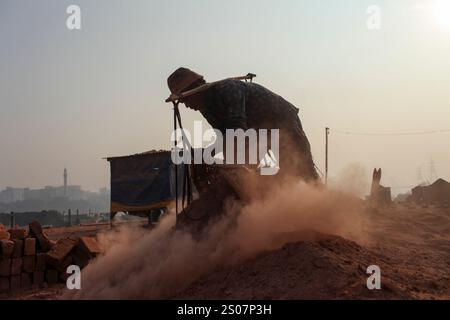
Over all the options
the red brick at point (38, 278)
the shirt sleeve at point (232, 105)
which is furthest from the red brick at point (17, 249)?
the shirt sleeve at point (232, 105)

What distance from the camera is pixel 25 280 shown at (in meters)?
8.66

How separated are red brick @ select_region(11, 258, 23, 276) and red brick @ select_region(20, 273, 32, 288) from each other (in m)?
0.11

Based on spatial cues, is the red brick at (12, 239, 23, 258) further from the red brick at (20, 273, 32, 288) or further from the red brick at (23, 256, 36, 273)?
the red brick at (20, 273, 32, 288)

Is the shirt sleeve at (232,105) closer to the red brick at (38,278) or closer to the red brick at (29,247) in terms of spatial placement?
the red brick at (29,247)

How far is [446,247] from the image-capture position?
10.9 meters

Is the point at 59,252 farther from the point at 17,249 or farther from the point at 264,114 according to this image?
the point at 264,114

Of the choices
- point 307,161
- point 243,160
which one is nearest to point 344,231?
point 307,161

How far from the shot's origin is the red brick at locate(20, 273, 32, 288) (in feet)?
28.2

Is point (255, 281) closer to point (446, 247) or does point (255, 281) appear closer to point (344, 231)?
point (344, 231)

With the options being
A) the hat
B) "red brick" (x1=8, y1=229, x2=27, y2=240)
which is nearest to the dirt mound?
the hat

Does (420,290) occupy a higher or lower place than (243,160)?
lower

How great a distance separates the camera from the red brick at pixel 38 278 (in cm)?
874
